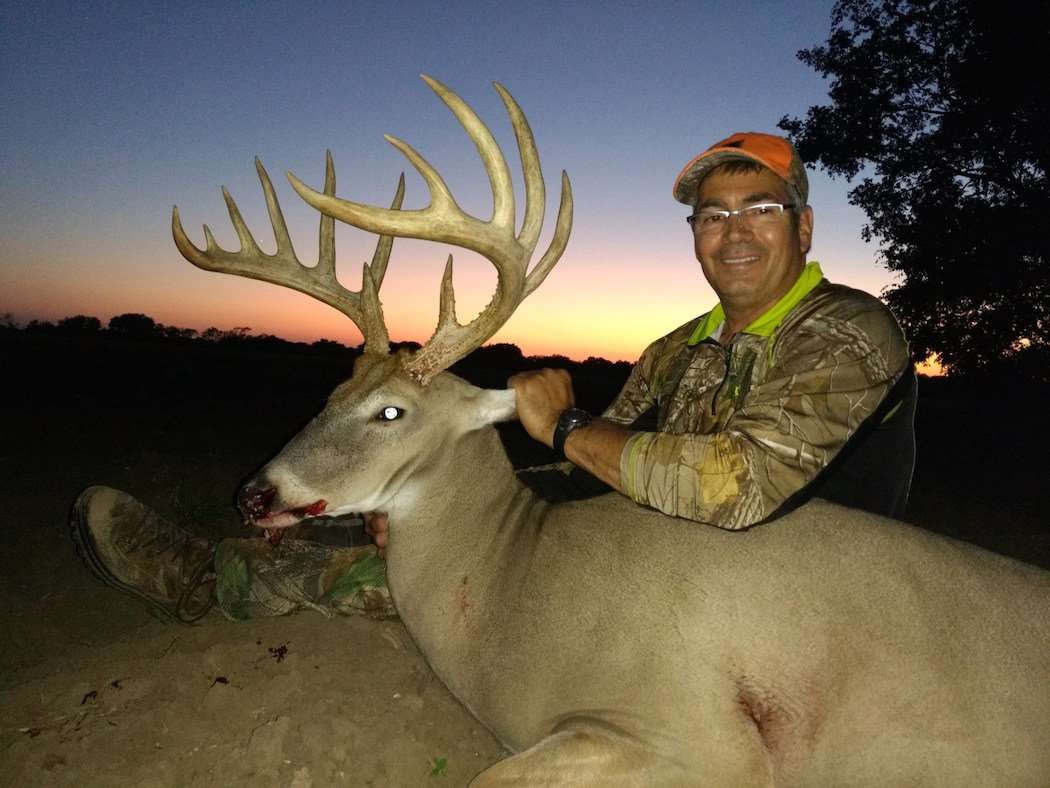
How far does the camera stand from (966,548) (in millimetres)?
2742

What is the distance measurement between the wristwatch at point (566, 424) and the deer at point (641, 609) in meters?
0.35

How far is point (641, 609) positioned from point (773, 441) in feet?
2.70

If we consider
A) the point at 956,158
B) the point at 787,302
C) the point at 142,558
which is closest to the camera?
the point at 787,302

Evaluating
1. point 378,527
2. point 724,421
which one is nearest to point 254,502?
point 378,527

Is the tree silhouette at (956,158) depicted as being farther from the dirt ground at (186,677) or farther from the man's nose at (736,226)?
the man's nose at (736,226)

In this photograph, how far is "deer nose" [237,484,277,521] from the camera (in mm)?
3076

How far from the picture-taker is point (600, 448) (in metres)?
2.88

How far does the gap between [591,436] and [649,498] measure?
415 millimetres

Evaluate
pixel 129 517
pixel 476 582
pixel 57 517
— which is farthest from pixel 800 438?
pixel 57 517

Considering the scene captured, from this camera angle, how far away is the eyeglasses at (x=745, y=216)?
11.6 ft

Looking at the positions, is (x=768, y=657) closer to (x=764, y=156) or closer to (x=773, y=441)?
(x=773, y=441)

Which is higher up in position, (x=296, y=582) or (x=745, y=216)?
(x=745, y=216)

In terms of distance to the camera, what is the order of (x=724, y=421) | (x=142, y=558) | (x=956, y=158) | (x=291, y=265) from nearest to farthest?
(x=724, y=421)
(x=291, y=265)
(x=142, y=558)
(x=956, y=158)

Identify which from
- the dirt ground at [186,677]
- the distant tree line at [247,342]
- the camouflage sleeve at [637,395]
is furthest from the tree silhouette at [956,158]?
the distant tree line at [247,342]
